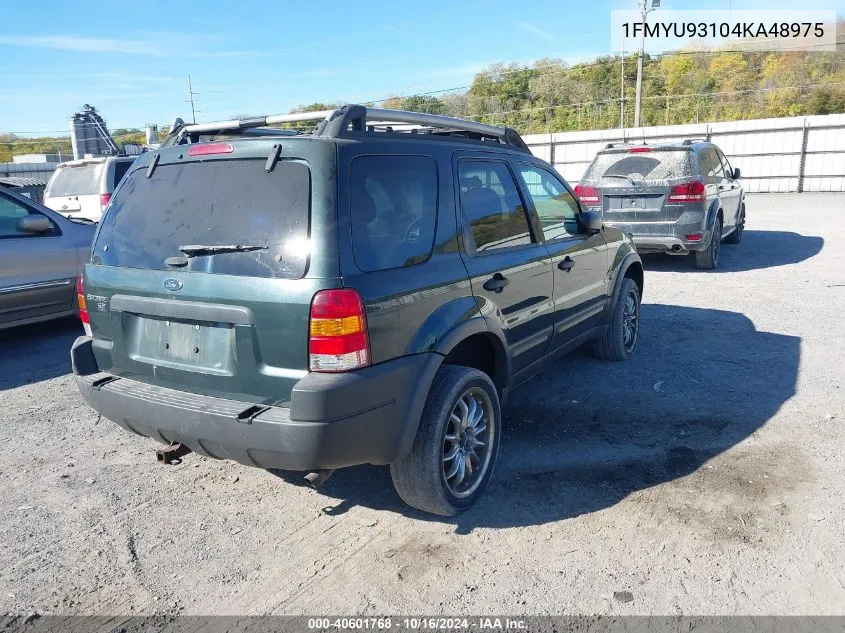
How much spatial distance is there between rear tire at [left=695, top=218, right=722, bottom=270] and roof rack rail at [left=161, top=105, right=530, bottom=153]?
6.25 meters

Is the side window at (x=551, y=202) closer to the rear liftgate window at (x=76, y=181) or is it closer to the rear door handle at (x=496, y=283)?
the rear door handle at (x=496, y=283)

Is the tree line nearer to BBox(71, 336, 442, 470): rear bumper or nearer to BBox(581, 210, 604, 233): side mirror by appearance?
BBox(581, 210, 604, 233): side mirror

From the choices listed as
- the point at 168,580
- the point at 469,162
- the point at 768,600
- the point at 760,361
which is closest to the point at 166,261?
the point at 168,580

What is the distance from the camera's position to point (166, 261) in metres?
2.96

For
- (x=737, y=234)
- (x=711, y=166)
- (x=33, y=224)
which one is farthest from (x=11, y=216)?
(x=737, y=234)

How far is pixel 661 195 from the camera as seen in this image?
352 inches

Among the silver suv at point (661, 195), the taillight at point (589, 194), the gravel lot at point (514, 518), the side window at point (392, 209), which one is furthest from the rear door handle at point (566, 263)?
the taillight at point (589, 194)

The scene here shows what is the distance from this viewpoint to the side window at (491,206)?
3480mm

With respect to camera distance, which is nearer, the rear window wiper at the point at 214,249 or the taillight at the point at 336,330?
the taillight at the point at 336,330

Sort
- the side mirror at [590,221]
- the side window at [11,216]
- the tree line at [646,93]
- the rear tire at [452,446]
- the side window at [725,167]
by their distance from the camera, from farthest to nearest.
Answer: the tree line at [646,93]
the side window at [725,167]
the side window at [11,216]
the side mirror at [590,221]
the rear tire at [452,446]

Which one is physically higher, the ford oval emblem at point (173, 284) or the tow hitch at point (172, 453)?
the ford oval emblem at point (173, 284)

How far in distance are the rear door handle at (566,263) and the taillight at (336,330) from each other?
202 cm

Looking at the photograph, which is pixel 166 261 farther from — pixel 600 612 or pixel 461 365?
pixel 600 612

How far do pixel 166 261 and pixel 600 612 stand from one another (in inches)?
94.3
